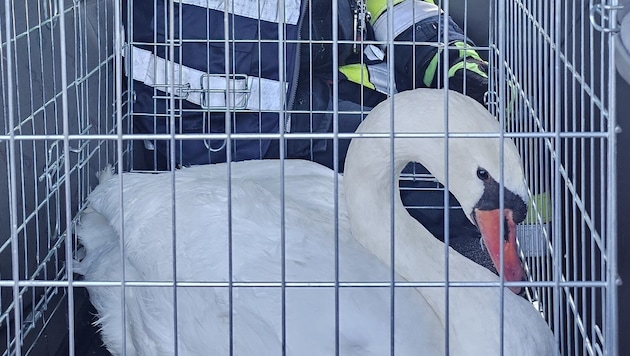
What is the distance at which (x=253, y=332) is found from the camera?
65.8 inches

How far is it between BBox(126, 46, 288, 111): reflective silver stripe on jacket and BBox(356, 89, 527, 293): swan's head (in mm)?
922

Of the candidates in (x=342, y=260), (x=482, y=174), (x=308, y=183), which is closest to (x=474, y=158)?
(x=482, y=174)

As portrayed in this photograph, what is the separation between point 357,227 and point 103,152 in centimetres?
99

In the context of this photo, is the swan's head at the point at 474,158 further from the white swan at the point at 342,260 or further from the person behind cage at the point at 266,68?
the person behind cage at the point at 266,68

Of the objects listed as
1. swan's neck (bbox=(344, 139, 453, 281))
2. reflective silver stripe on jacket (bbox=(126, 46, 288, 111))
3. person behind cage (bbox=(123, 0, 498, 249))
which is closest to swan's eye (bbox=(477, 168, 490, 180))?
swan's neck (bbox=(344, 139, 453, 281))

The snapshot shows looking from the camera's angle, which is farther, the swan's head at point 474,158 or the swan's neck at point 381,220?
the swan's neck at point 381,220

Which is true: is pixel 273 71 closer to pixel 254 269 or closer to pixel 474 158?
pixel 254 269

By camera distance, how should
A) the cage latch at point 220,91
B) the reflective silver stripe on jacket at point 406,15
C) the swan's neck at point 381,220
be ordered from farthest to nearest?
1. the reflective silver stripe on jacket at point 406,15
2. the cage latch at point 220,91
3. the swan's neck at point 381,220

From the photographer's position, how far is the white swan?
1600 millimetres

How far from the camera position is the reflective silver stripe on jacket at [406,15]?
8.97 feet

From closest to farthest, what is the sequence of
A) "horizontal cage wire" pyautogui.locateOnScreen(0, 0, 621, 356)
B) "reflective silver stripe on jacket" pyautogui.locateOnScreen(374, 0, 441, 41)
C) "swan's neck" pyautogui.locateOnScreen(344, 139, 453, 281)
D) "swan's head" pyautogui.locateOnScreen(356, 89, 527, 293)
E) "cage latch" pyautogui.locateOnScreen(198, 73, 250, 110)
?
"horizontal cage wire" pyautogui.locateOnScreen(0, 0, 621, 356)
"swan's head" pyautogui.locateOnScreen(356, 89, 527, 293)
"swan's neck" pyautogui.locateOnScreen(344, 139, 453, 281)
"cage latch" pyautogui.locateOnScreen(198, 73, 250, 110)
"reflective silver stripe on jacket" pyautogui.locateOnScreen(374, 0, 441, 41)

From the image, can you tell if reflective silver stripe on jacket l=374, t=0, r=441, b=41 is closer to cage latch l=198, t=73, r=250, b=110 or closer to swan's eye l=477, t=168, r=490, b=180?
cage latch l=198, t=73, r=250, b=110

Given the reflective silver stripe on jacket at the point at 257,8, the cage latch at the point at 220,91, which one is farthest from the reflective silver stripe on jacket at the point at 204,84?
the reflective silver stripe on jacket at the point at 257,8

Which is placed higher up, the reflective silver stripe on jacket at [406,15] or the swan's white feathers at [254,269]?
the reflective silver stripe on jacket at [406,15]
